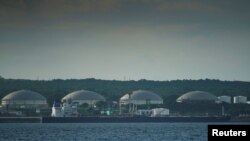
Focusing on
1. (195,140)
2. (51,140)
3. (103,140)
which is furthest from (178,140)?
(51,140)

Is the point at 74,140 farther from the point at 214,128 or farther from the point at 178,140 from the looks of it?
the point at 214,128

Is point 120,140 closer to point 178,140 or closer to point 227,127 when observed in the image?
point 178,140

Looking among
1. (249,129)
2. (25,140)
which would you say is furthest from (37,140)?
(249,129)

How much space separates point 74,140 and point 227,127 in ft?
288

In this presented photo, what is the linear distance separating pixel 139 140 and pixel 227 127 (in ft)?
276

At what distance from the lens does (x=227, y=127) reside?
29953 mm

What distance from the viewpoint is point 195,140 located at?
113438 millimetres

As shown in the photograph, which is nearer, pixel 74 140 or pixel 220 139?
pixel 220 139

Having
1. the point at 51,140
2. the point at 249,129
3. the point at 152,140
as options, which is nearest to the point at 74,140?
the point at 51,140

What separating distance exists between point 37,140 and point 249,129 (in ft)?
294

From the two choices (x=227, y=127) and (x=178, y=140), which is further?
(x=178, y=140)

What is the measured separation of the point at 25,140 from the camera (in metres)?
119

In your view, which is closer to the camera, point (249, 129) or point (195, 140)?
point (249, 129)

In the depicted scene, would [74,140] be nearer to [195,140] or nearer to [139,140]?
[139,140]
